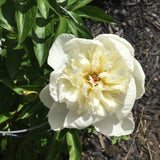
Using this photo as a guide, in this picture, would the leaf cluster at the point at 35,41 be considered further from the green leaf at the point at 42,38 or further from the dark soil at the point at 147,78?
the dark soil at the point at 147,78

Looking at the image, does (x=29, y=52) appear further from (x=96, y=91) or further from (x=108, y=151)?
(x=108, y=151)

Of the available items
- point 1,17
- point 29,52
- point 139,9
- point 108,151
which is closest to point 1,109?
point 29,52

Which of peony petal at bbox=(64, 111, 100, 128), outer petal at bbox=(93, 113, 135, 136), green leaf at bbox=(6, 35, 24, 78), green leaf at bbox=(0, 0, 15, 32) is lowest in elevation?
outer petal at bbox=(93, 113, 135, 136)

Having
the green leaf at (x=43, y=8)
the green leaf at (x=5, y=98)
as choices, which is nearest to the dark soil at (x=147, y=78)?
the green leaf at (x=5, y=98)

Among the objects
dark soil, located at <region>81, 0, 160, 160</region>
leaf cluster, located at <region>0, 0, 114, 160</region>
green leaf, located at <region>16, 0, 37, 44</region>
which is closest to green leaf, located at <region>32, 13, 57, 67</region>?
leaf cluster, located at <region>0, 0, 114, 160</region>

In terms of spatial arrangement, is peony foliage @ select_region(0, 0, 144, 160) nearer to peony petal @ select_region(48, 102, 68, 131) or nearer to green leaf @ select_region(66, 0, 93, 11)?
peony petal @ select_region(48, 102, 68, 131)

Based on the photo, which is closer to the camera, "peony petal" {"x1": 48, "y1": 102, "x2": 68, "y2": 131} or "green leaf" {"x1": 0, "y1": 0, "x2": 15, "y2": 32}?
"peony petal" {"x1": 48, "y1": 102, "x2": 68, "y2": 131}

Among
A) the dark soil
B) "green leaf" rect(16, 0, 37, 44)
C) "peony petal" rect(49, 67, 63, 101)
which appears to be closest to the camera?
"peony petal" rect(49, 67, 63, 101)

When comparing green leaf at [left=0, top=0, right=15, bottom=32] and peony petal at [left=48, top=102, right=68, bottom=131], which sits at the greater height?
green leaf at [left=0, top=0, right=15, bottom=32]
